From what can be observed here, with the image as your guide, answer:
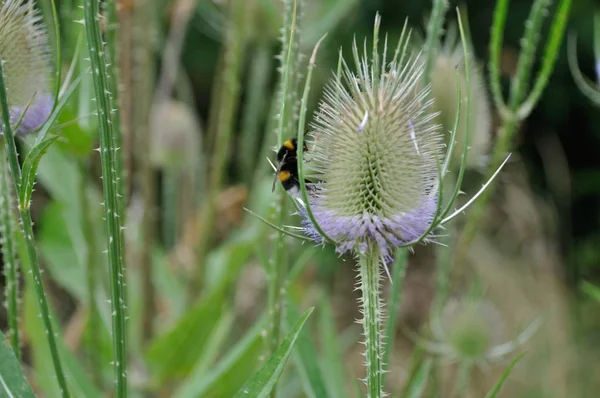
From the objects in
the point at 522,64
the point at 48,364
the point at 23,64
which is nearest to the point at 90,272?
the point at 48,364

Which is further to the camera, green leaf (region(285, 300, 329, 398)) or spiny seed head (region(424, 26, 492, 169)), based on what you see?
spiny seed head (region(424, 26, 492, 169))

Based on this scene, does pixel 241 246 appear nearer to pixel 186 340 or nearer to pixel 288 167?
pixel 186 340

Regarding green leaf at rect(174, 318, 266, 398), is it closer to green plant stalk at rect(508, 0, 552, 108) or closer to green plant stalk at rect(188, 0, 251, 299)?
green plant stalk at rect(188, 0, 251, 299)

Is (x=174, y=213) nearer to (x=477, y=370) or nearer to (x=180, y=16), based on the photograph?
(x=180, y=16)

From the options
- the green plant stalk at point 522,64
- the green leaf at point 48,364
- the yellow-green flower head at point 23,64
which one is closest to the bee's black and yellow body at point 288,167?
the yellow-green flower head at point 23,64

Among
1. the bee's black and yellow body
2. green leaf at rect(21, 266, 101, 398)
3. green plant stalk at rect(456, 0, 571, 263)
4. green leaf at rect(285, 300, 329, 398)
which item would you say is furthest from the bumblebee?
green leaf at rect(21, 266, 101, 398)

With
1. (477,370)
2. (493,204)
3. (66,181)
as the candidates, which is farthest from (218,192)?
(493,204)

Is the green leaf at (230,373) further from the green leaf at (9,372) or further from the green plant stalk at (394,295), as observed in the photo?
the green leaf at (9,372)
